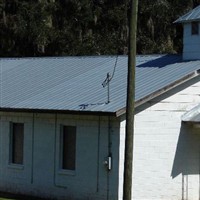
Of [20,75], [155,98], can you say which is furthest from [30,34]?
[155,98]

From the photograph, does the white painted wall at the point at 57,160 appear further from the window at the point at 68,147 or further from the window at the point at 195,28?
the window at the point at 195,28

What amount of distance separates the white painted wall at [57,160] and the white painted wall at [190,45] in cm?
497

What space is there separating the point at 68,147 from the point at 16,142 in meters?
2.84

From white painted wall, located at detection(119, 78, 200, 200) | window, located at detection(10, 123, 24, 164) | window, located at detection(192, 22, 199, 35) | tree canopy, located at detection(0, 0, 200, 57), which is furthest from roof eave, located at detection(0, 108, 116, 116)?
tree canopy, located at detection(0, 0, 200, 57)

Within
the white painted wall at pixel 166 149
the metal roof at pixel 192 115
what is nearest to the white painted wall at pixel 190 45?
Result: the white painted wall at pixel 166 149

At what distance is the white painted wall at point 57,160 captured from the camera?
23422mm

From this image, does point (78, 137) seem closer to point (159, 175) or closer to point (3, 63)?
point (159, 175)

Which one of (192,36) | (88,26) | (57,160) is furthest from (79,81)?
(88,26)

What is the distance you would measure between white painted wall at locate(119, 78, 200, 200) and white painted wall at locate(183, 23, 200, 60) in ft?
8.97

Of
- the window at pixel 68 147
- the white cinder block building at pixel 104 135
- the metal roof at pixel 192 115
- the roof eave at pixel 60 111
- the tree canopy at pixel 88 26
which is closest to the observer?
the roof eave at pixel 60 111

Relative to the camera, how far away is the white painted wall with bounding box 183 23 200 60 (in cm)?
2706

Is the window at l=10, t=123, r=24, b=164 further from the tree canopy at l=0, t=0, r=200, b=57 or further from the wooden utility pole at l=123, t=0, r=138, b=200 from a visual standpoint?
the tree canopy at l=0, t=0, r=200, b=57

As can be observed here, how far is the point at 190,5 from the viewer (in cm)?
4369

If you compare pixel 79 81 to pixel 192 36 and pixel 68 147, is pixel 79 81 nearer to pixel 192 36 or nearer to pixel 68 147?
pixel 68 147
